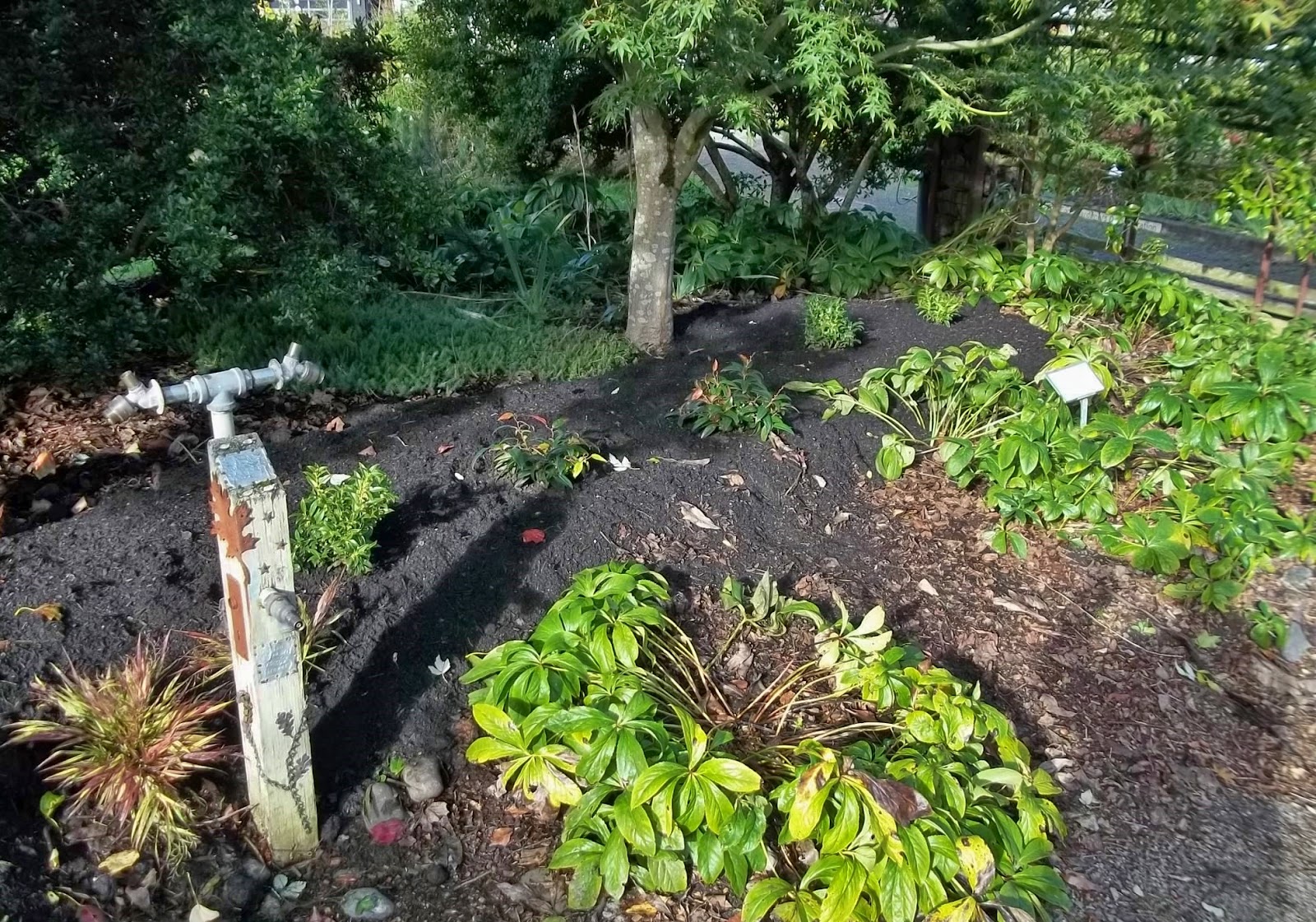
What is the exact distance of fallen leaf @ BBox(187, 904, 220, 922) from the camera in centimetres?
236

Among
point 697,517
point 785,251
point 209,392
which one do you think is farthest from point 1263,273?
point 209,392

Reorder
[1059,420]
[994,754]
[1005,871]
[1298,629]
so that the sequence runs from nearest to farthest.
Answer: [1005,871] < [994,754] < [1298,629] < [1059,420]

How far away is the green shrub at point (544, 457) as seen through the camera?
3.90 metres

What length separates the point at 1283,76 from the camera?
18.2 ft

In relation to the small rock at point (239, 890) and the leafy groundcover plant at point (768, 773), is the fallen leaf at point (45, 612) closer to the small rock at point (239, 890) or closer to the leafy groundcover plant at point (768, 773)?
the small rock at point (239, 890)

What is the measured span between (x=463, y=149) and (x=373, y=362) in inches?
162

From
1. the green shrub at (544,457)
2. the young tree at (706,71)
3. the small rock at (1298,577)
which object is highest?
the young tree at (706,71)

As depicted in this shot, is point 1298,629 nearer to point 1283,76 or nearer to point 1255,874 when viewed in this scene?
point 1255,874

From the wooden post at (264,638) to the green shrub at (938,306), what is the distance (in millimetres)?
4536

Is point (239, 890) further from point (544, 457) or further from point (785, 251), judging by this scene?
point (785, 251)

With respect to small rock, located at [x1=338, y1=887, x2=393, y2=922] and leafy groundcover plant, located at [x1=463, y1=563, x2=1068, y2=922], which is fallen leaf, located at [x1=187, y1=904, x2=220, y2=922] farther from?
leafy groundcover plant, located at [x1=463, y1=563, x2=1068, y2=922]

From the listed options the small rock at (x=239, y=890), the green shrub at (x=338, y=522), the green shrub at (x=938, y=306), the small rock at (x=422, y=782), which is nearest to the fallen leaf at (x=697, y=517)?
the green shrub at (x=338, y=522)

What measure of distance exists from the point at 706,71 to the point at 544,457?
5.60ft

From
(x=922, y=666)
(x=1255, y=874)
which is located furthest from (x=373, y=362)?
→ (x=1255, y=874)
